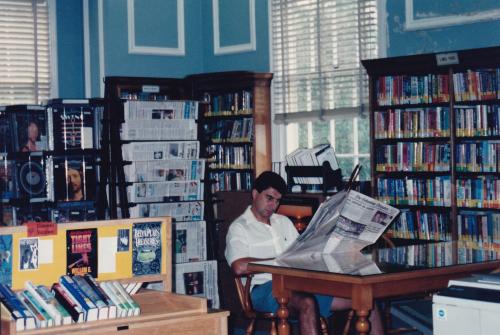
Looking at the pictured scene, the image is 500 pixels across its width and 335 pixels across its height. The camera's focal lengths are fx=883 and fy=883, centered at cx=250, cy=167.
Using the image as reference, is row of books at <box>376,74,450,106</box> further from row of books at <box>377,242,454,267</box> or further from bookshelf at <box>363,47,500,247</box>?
row of books at <box>377,242,454,267</box>

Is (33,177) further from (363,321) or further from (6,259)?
(363,321)

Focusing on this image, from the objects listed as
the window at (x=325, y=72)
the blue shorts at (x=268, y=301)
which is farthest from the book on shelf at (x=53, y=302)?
the window at (x=325, y=72)

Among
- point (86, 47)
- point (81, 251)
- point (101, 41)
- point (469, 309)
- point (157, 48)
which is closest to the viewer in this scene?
point (469, 309)

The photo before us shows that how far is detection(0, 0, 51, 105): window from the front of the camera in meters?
9.65

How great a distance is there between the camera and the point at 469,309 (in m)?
3.37

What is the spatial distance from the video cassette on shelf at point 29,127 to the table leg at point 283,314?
2.91m

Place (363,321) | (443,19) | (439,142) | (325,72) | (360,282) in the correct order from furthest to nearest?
(325,72)
(443,19)
(439,142)
(363,321)
(360,282)

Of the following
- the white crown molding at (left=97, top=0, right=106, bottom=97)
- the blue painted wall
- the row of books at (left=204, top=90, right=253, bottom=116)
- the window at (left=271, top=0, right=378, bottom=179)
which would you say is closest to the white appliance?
the blue painted wall

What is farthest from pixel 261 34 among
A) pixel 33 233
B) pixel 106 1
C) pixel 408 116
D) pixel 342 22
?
pixel 33 233

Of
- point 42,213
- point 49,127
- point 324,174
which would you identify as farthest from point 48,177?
point 324,174

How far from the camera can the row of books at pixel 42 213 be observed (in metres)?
6.86

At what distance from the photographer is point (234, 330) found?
671 centimetres

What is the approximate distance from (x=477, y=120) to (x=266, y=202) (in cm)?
238

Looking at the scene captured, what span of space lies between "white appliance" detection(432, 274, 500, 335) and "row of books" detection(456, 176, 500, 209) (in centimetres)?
348
